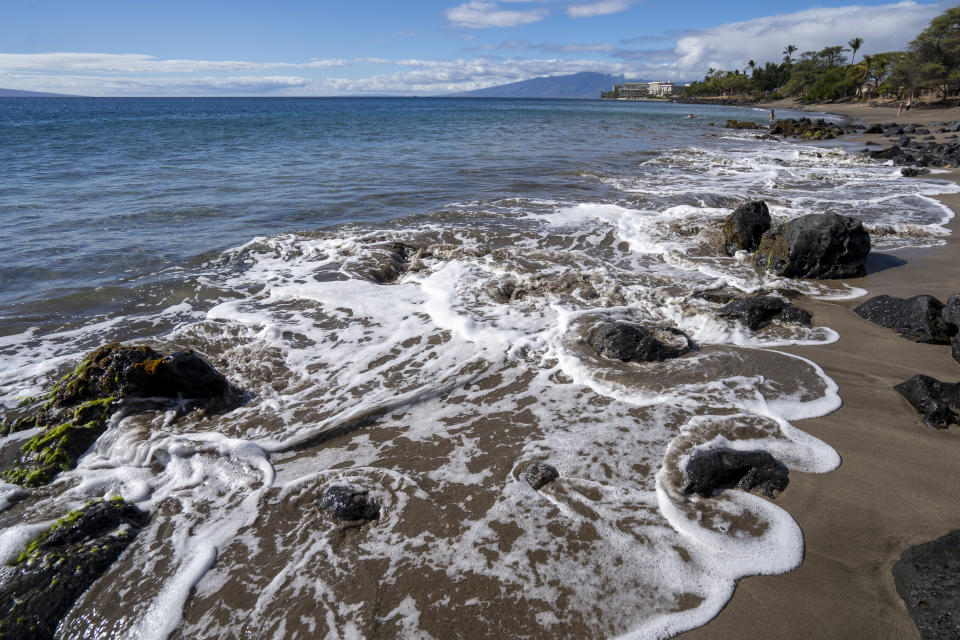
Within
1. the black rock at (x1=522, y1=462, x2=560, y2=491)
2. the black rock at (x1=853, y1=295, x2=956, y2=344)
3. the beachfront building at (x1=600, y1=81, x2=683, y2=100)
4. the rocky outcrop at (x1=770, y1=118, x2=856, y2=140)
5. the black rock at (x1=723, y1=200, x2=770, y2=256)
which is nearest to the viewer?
the black rock at (x1=522, y1=462, x2=560, y2=491)

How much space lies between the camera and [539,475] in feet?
10.4

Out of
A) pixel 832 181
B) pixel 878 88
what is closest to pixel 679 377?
pixel 832 181

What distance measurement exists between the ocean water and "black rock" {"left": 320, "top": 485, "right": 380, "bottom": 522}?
0.23 ft

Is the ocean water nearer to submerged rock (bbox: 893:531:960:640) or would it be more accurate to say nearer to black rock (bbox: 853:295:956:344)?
submerged rock (bbox: 893:531:960:640)

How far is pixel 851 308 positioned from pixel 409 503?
231 inches

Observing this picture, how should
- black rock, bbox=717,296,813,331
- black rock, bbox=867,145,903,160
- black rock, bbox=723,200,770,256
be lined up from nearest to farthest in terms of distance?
black rock, bbox=717,296,813,331 → black rock, bbox=723,200,770,256 → black rock, bbox=867,145,903,160

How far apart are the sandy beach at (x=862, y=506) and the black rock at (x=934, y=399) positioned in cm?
8

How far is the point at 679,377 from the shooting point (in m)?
4.28

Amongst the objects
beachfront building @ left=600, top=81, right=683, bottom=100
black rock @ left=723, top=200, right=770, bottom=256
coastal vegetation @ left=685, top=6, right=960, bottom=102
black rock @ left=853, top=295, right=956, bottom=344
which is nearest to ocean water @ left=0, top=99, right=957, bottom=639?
black rock @ left=723, top=200, right=770, bottom=256

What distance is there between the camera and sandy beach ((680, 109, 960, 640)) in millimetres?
2258

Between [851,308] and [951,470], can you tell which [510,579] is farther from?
[851,308]

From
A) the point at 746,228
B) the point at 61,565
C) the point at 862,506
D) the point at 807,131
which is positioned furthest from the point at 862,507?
the point at 807,131

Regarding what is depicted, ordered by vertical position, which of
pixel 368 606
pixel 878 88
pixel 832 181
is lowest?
pixel 368 606

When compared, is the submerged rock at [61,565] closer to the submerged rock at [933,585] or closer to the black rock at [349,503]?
the black rock at [349,503]
